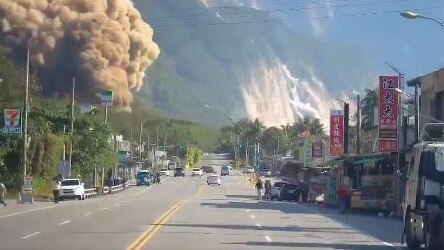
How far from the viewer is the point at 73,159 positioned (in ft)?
279

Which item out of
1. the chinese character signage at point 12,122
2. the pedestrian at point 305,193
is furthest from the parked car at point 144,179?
the chinese character signage at point 12,122

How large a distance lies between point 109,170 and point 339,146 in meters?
29.7

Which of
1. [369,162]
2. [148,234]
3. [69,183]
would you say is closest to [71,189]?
[69,183]

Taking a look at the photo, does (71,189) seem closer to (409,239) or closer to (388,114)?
(388,114)

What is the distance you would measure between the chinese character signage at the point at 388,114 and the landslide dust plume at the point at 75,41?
8513 cm

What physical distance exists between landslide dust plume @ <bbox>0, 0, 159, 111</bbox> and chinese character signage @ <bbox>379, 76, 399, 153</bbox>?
85.1 meters

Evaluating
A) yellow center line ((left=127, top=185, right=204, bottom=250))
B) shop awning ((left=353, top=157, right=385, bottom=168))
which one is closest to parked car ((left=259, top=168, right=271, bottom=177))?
shop awning ((left=353, top=157, right=385, bottom=168))

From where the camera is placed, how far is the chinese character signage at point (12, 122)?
58.8m

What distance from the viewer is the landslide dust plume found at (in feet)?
454

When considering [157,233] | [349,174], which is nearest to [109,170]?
[349,174]

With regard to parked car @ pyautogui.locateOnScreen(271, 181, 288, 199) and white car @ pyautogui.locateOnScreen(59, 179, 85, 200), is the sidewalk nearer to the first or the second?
white car @ pyautogui.locateOnScreen(59, 179, 85, 200)

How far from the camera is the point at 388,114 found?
2146 inches

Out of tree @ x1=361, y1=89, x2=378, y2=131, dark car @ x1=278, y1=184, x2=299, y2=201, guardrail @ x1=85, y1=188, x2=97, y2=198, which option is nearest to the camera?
guardrail @ x1=85, y1=188, x2=97, y2=198

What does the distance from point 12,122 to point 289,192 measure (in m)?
25.7
